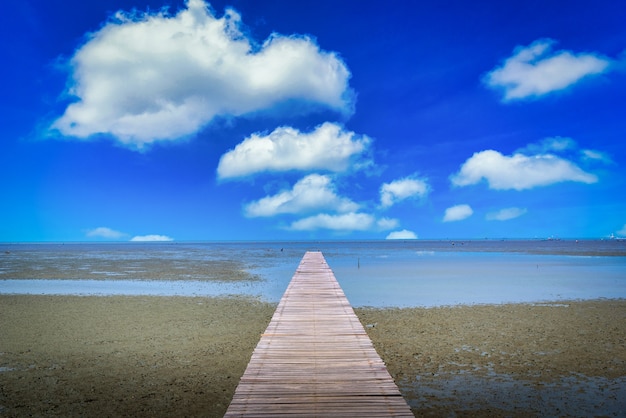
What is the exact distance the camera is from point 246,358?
35.0 ft

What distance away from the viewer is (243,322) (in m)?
15.0

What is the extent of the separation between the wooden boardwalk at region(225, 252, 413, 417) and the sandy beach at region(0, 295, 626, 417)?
4.00 feet

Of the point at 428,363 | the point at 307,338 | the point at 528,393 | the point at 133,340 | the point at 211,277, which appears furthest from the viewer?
the point at 211,277

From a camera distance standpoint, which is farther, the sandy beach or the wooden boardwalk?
the sandy beach

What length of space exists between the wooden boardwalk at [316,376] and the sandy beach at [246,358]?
122cm

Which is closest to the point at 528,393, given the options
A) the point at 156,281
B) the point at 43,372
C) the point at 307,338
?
the point at 307,338

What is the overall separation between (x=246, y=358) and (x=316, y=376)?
4.24 metres

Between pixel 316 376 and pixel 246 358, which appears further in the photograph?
pixel 246 358

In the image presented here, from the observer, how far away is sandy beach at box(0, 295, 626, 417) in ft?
26.3

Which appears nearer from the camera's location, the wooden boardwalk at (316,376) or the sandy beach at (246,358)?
the wooden boardwalk at (316,376)

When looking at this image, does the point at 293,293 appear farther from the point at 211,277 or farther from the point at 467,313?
the point at 211,277

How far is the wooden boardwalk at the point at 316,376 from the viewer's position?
570cm

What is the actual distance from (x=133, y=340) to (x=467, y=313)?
1161cm

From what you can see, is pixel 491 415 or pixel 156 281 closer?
pixel 491 415
